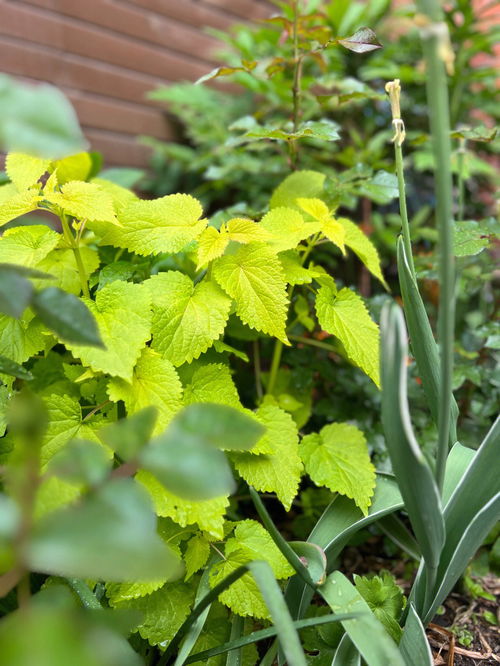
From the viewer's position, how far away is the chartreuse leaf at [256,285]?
2.58ft

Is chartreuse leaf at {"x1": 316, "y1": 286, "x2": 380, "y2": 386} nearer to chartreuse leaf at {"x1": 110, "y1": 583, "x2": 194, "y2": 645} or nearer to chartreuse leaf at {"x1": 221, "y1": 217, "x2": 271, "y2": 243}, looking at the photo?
chartreuse leaf at {"x1": 221, "y1": 217, "x2": 271, "y2": 243}

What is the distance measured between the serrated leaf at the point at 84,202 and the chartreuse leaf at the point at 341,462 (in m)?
0.47

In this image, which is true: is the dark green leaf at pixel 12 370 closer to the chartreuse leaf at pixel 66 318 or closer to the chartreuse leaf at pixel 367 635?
the chartreuse leaf at pixel 66 318

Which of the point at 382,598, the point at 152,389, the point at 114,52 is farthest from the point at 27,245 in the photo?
the point at 114,52

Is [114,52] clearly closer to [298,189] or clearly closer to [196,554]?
[298,189]

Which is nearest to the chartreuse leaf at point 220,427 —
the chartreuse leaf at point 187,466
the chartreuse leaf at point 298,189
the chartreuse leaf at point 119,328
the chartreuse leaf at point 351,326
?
the chartreuse leaf at point 187,466

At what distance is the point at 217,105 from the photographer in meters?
2.11

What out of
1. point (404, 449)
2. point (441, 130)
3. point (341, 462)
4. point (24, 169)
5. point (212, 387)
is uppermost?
point (441, 130)

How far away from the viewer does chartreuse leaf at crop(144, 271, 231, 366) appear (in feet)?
2.58

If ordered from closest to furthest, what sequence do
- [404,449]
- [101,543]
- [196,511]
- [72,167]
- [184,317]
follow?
[101,543]
[404,449]
[196,511]
[184,317]
[72,167]

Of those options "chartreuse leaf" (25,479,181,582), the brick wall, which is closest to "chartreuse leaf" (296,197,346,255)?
"chartreuse leaf" (25,479,181,582)

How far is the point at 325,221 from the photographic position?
91cm

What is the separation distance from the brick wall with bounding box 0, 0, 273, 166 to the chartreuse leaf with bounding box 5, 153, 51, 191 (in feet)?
3.44

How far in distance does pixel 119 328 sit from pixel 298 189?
50 cm
